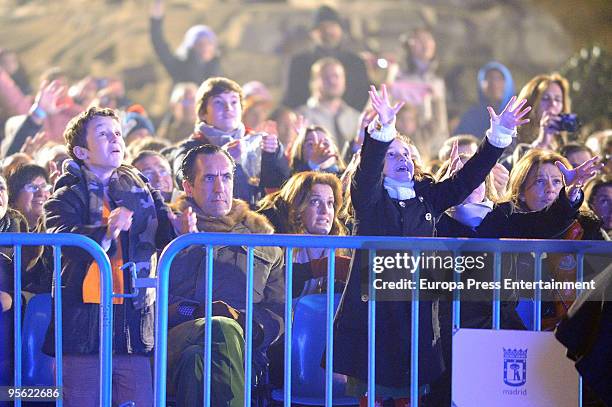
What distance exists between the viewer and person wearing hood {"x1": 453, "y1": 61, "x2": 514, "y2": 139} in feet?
20.3

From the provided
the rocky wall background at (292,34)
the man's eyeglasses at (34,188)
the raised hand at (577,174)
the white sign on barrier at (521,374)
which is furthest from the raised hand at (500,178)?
the man's eyeglasses at (34,188)

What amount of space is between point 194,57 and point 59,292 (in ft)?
6.64

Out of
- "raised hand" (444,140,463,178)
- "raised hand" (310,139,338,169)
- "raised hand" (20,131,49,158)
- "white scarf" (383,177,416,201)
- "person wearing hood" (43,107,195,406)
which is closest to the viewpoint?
"person wearing hood" (43,107,195,406)

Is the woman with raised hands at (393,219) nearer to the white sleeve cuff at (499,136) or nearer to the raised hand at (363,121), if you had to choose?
the white sleeve cuff at (499,136)

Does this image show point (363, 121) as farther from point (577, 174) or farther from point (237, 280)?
point (237, 280)

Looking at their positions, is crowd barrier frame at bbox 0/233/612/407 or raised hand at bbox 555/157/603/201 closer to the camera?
crowd barrier frame at bbox 0/233/612/407

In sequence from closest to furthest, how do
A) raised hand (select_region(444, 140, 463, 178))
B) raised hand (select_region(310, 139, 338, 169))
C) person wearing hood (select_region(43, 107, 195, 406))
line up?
1. person wearing hood (select_region(43, 107, 195, 406))
2. raised hand (select_region(444, 140, 463, 178))
3. raised hand (select_region(310, 139, 338, 169))

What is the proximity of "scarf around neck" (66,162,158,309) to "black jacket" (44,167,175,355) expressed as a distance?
3cm

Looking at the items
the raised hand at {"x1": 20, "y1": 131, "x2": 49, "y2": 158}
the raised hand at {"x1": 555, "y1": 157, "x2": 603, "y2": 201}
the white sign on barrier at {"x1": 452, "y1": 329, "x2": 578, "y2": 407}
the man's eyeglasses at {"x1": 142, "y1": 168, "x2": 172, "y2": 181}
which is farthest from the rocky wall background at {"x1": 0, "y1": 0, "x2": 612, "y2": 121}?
the white sign on barrier at {"x1": 452, "y1": 329, "x2": 578, "y2": 407}

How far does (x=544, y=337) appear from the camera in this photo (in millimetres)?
4512

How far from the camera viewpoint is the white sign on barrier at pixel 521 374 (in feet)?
14.8

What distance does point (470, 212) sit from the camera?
5.28 m

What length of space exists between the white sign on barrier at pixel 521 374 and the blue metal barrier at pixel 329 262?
0.36ft

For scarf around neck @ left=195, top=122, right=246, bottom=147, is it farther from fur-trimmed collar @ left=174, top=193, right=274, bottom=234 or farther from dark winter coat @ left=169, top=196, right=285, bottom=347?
dark winter coat @ left=169, top=196, right=285, bottom=347
